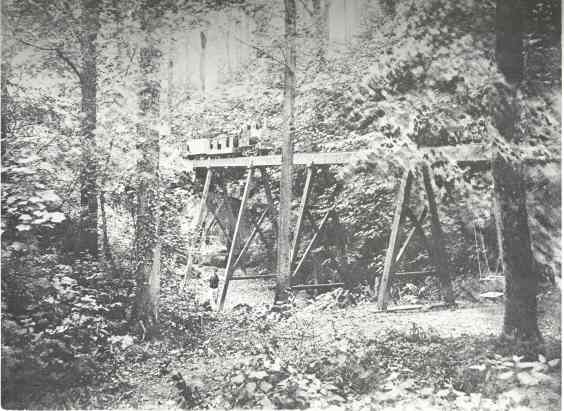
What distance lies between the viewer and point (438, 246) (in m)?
4.45

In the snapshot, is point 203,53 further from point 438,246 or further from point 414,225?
point 438,246

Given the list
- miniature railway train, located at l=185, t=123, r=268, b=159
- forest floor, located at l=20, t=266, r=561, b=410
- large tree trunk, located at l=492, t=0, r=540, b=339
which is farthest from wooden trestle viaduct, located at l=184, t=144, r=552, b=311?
forest floor, located at l=20, t=266, r=561, b=410

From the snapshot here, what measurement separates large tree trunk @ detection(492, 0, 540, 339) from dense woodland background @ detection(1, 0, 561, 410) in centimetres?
7

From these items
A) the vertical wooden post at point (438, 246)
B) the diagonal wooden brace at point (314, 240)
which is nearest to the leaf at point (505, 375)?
the vertical wooden post at point (438, 246)

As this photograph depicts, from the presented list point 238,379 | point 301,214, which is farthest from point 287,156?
point 238,379

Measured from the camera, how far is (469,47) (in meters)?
3.88

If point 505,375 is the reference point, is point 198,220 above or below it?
above

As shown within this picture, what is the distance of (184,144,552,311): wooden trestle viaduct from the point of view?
165 inches

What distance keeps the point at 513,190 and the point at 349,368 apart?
219cm

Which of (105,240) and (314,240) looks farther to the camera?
(314,240)

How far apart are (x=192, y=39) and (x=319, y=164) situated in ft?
6.19

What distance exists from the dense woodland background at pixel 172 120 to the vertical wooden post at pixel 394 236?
146 mm

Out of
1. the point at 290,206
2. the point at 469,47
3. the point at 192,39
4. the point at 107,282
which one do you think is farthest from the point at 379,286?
the point at 192,39

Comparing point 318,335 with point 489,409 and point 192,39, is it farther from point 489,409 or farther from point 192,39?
point 192,39
